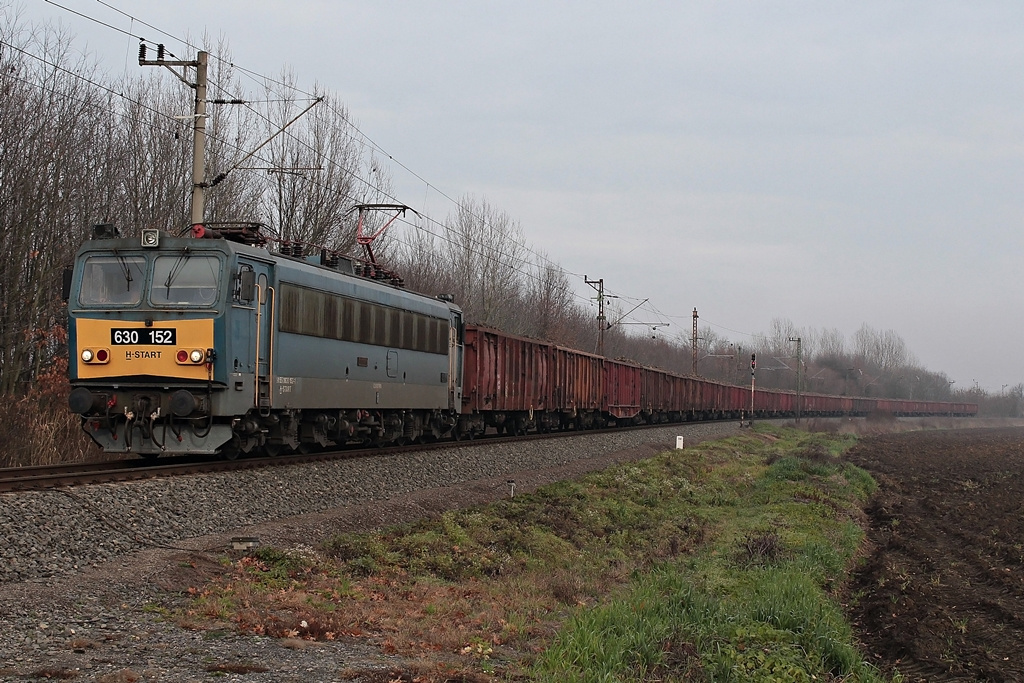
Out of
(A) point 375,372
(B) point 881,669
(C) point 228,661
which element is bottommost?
(B) point 881,669

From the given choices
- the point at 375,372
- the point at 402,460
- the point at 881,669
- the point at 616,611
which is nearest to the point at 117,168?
the point at 375,372

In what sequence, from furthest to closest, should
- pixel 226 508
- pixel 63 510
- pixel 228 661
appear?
1. pixel 226 508
2. pixel 63 510
3. pixel 228 661

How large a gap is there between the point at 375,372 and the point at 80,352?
5.94m

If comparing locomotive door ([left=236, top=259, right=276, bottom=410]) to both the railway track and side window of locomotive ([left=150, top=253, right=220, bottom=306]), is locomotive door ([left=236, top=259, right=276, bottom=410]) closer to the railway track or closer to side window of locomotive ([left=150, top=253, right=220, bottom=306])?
side window of locomotive ([left=150, top=253, right=220, bottom=306])

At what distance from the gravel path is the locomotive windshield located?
2869 millimetres

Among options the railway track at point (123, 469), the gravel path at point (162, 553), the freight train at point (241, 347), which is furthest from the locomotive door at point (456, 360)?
the gravel path at point (162, 553)

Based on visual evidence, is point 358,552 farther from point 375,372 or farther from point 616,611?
point 375,372

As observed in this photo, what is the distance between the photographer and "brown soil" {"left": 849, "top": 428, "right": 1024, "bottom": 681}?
9.77 m

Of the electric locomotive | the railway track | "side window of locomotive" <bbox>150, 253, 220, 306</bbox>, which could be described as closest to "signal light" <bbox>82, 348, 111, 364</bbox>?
the electric locomotive

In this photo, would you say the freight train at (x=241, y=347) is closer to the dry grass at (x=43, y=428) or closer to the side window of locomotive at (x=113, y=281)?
the side window of locomotive at (x=113, y=281)

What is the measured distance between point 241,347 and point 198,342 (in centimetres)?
67

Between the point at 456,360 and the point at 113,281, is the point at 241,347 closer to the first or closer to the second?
the point at 113,281

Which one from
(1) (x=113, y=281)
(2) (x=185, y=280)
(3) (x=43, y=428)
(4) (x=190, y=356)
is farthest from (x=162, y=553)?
(3) (x=43, y=428)

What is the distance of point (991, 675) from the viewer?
915 centimetres
